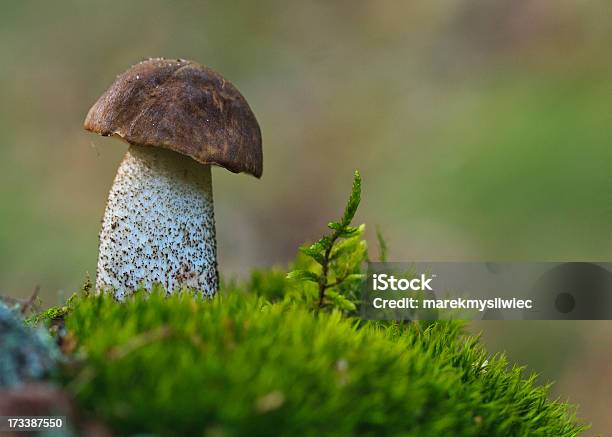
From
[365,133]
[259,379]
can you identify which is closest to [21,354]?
[259,379]

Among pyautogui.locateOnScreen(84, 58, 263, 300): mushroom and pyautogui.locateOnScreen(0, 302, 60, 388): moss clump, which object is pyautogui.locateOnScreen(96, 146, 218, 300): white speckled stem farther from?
pyautogui.locateOnScreen(0, 302, 60, 388): moss clump

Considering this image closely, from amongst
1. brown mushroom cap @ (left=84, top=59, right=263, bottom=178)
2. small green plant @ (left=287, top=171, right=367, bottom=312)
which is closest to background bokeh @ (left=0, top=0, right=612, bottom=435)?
small green plant @ (left=287, top=171, right=367, bottom=312)

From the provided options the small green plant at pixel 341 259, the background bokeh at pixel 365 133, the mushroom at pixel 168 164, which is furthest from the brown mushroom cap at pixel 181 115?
the background bokeh at pixel 365 133

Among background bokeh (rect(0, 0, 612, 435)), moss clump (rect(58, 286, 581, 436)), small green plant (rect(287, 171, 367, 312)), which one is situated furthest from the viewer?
background bokeh (rect(0, 0, 612, 435))

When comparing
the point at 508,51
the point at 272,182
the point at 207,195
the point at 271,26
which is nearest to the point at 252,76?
the point at 271,26

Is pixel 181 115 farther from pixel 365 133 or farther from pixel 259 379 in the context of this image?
pixel 365 133

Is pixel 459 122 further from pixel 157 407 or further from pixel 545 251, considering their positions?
pixel 157 407
